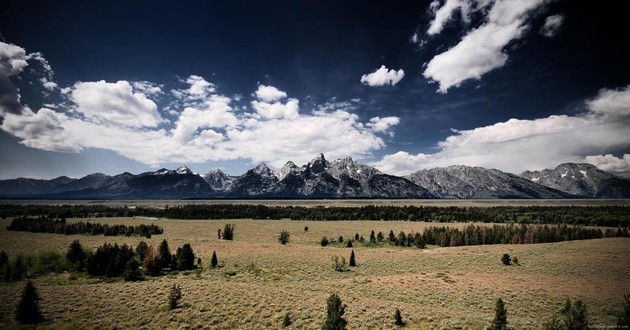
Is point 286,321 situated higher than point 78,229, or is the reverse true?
point 286,321

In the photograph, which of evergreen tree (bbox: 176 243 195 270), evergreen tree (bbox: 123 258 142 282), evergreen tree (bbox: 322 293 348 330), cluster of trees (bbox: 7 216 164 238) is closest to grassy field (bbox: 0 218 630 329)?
evergreen tree (bbox: 123 258 142 282)

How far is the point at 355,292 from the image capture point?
35.1m

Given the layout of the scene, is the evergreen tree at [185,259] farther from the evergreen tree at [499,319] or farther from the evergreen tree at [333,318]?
the evergreen tree at [499,319]

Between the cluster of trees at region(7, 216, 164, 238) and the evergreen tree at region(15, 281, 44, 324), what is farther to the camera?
the cluster of trees at region(7, 216, 164, 238)

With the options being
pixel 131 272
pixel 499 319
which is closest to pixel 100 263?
pixel 131 272

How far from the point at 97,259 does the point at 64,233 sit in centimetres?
6820

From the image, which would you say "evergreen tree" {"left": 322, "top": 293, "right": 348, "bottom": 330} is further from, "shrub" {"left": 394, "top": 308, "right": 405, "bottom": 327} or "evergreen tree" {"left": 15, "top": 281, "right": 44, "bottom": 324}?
"evergreen tree" {"left": 15, "top": 281, "right": 44, "bottom": 324}

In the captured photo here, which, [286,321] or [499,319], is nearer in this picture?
[499,319]

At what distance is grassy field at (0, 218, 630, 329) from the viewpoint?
84.7ft

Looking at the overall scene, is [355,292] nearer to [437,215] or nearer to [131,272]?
[131,272]

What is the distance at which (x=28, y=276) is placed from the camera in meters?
43.1

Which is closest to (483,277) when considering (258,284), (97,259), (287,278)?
(287,278)

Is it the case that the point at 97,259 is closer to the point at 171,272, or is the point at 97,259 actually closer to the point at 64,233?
the point at 171,272

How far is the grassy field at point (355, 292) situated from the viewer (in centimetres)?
2581
